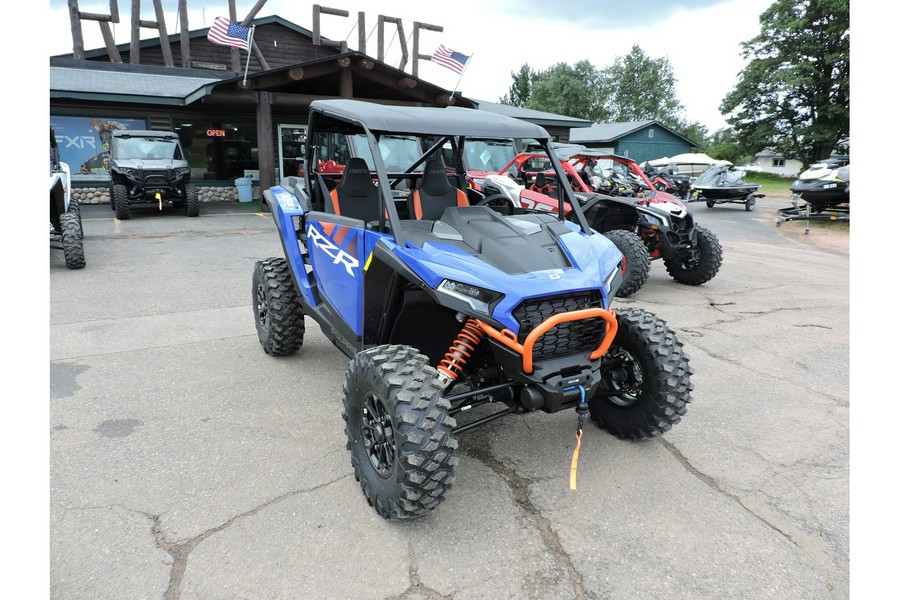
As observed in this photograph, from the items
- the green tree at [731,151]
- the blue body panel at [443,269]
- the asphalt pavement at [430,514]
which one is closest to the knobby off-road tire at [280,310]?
the asphalt pavement at [430,514]

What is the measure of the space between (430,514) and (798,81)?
39.1 m

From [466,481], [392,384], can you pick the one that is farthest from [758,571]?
[392,384]

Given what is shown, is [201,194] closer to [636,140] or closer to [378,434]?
[378,434]

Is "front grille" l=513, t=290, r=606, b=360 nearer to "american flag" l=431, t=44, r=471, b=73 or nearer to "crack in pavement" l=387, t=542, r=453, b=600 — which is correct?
"crack in pavement" l=387, t=542, r=453, b=600

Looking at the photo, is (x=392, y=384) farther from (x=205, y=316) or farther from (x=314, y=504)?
(x=205, y=316)

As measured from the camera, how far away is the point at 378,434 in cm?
→ 264

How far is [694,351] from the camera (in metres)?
4.96

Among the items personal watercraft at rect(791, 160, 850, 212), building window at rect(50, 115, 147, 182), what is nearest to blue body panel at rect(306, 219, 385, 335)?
personal watercraft at rect(791, 160, 850, 212)

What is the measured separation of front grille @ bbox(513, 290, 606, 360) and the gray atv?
12.8 m

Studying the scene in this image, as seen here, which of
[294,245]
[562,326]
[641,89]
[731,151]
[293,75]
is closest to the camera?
[562,326]

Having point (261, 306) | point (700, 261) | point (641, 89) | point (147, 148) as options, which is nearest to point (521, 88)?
point (641, 89)

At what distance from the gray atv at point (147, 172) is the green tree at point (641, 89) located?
60.8 meters

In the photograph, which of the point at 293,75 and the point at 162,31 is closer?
the point at 293,75

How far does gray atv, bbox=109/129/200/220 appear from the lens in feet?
42.3
